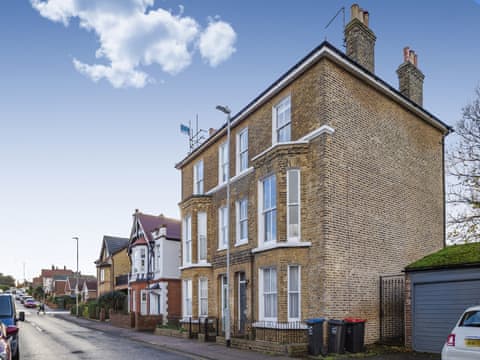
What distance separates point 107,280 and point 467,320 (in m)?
47.8

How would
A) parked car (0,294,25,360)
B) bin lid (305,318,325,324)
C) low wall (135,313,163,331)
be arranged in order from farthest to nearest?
1. low wall (135,313,163,331)
2. bin lid (305,318,325,324)
3. parked car (0,294,25,360)

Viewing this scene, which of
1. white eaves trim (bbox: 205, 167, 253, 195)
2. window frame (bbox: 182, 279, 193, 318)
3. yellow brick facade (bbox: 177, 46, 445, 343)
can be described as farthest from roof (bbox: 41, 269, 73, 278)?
yellow brick facade (bbox: 177, 46, 445, 343)

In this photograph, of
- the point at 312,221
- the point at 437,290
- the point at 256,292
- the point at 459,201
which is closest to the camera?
the point at 437,290

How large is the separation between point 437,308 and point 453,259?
1.52 meters

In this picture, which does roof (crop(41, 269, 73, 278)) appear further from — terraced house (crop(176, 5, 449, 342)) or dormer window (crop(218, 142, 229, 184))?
terraced house (crop(176, 5, 449, 342))

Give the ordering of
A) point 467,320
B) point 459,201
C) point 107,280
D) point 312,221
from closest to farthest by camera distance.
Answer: point 467,320, point 312,221, point 459,201, point 107,280

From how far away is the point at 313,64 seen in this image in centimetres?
1662

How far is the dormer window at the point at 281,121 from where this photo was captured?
18.2 meters

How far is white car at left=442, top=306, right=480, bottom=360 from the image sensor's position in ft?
32.0

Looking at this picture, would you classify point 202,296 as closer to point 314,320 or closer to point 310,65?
point 314,320

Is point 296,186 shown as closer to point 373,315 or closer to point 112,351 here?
point 373,315

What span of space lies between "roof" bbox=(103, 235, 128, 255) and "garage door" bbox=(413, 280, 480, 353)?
4210 centimetres

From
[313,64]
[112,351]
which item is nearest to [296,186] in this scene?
[313,64]

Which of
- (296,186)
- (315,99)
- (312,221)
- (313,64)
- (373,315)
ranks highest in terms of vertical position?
(313,64)
